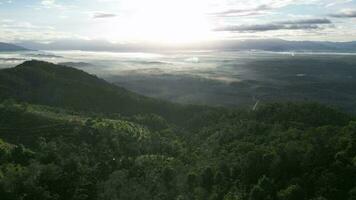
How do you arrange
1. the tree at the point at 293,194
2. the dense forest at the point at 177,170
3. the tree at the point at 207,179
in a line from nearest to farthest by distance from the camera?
the tree at the point at 293,194 → the dense forest at the point at 177,170 → the tree at the point at 207,179

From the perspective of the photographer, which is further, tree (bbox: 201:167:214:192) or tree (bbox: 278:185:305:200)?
tree (bbox: 201:167:214:192)

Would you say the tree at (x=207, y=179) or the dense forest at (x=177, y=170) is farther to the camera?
the tree at (x=207, y=179)

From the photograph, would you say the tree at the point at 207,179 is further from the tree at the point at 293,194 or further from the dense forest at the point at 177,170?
the tree at the point at 293,194

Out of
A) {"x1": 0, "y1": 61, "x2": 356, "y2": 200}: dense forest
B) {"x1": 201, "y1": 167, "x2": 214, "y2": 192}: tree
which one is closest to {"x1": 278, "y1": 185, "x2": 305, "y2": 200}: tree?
{"x1": 0, "y1": 61, "x2": 356, "y2": 200}: dense forest

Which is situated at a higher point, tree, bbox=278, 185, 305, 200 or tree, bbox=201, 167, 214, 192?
tree, bbox=278, 185, 305, 200

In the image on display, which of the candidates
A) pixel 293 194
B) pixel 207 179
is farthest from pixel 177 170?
pixel 293 194

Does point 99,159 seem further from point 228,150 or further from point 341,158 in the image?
point 341,158

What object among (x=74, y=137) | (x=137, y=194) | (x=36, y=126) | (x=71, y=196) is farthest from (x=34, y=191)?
(x=36, y=126)

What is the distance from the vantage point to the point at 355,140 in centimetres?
14062

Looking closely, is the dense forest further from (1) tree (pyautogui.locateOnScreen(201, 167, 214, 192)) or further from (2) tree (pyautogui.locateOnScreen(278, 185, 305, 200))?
(2) tree (pyautogui.locateOnScreen(278, 185, 305, 200))

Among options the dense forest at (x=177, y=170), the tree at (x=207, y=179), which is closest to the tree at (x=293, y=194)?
A: the dense forest at (x=177, y=170)

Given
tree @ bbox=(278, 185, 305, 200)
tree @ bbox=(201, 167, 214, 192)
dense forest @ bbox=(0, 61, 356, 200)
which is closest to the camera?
tree @ bbox=(278, 185, 305, 200)

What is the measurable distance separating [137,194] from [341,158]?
53.8 meters

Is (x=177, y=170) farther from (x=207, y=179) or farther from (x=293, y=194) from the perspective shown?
(x=293, y=194)
